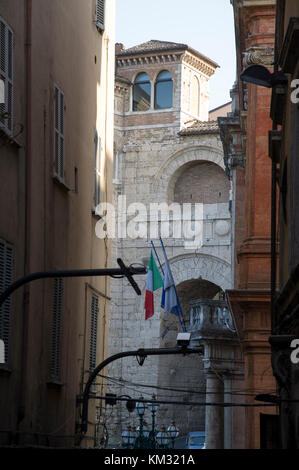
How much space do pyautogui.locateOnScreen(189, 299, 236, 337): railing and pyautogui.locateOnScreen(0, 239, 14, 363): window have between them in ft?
41.5

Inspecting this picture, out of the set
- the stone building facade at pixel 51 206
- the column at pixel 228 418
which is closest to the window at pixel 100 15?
the stone building facade at pixel 51 206

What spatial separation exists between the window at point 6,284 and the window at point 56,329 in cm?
282

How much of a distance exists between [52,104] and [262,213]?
5.32 meters

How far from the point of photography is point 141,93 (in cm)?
5519

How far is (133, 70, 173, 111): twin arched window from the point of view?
5441 centimetres

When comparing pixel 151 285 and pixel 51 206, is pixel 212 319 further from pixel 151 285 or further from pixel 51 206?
pixel 51 206

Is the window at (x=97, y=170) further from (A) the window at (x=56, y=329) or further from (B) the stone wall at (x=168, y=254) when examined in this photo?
(B) the stone wall at (x=168, y=254)

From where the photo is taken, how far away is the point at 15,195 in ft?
51.6

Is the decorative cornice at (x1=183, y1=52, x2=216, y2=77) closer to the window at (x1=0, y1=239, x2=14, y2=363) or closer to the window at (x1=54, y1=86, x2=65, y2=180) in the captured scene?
the window at (x1=54, y1=86, x2=65, y2=180)

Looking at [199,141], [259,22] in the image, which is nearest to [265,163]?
[259,22]

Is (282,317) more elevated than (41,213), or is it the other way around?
(41,213)

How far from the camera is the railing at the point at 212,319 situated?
27.5 meters

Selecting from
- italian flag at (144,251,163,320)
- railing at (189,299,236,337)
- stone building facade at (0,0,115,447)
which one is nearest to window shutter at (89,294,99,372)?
stone building facade at (0,0,115,447)

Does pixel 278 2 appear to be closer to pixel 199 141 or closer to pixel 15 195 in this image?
pixel 15 195
